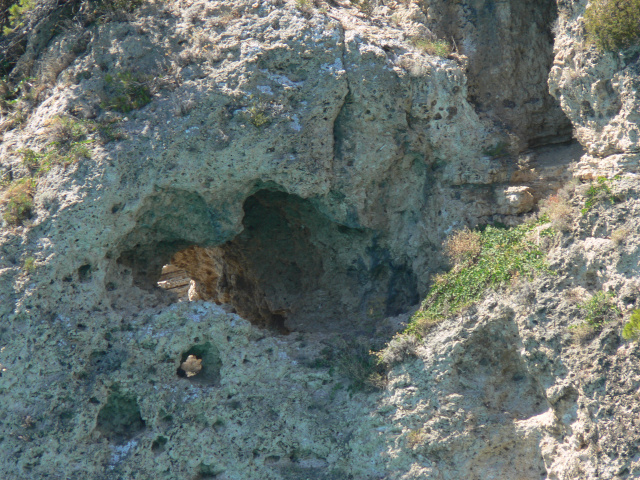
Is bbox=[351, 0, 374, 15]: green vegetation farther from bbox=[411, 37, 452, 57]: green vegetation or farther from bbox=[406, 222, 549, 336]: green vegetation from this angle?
bbox=[406, 222, 549, 336]: green vegetation

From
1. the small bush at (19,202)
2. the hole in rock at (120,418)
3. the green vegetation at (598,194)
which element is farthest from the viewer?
the small bush at (19,202)

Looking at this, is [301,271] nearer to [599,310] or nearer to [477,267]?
[477,267]

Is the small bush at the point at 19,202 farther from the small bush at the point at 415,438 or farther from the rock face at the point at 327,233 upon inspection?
the small bush at the point at 415,438

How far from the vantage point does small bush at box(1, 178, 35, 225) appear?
985 cm

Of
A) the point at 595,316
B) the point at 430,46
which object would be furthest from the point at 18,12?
the point at 595,316

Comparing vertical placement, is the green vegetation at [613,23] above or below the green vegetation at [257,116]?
above

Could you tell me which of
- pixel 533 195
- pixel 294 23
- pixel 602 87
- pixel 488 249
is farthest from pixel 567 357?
pixel 294 23

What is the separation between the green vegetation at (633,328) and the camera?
798 cm

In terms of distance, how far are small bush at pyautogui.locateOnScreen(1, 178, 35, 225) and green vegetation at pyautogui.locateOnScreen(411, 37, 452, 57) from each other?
22.3 feet

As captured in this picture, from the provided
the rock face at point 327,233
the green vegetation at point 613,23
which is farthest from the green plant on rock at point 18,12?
the green vegetation at point 613,23

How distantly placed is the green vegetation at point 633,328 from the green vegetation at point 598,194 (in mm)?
1644

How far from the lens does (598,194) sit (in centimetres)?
893

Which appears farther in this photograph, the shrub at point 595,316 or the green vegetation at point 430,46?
the green vegetation at point 430,46

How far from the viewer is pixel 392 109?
35.6ft
